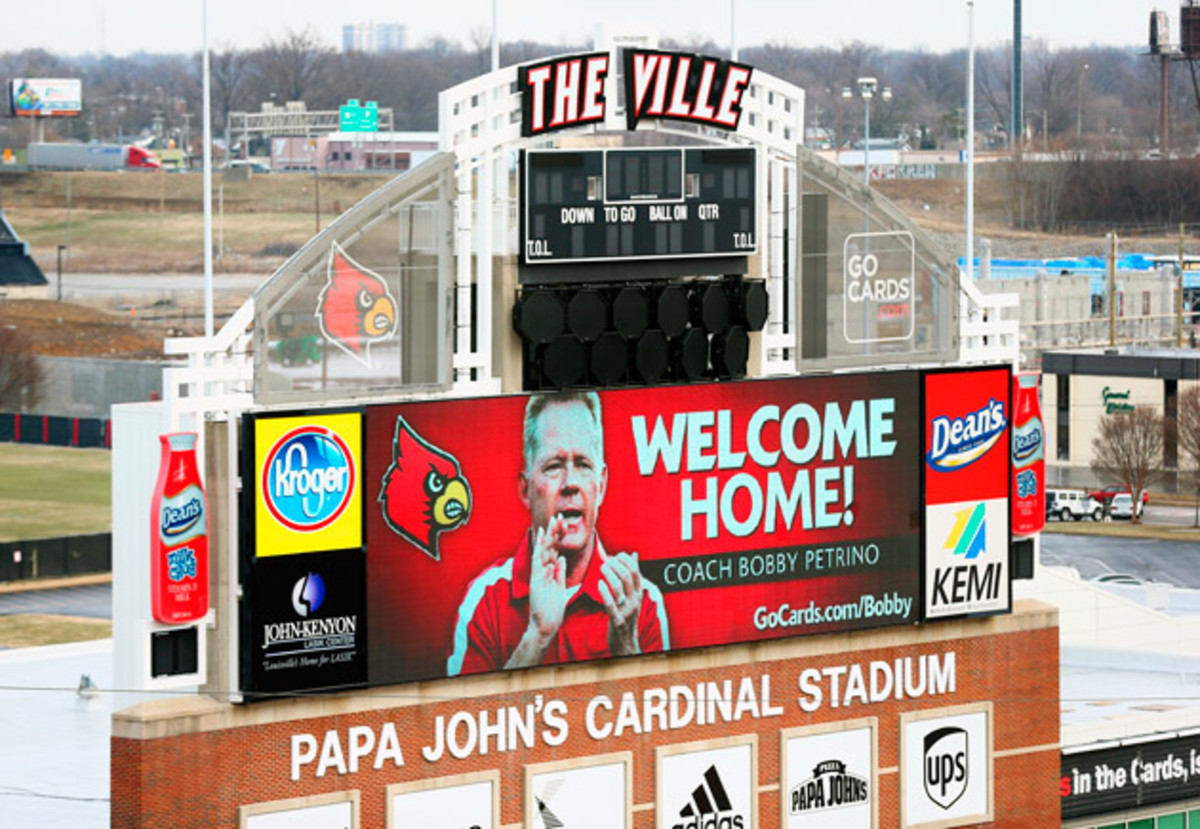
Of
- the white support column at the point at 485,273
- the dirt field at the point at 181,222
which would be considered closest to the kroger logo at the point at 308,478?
the white support column at the point at 485,273

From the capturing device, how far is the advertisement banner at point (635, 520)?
31219 mm

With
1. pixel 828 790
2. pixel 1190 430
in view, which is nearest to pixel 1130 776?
pixel 828 790

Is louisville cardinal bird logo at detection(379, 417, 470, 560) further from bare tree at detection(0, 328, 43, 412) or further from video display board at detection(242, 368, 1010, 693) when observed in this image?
bare tree at detection(0, 328, 43, 412)

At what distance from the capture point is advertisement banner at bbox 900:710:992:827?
36.4 metres

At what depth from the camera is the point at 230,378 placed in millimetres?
29625

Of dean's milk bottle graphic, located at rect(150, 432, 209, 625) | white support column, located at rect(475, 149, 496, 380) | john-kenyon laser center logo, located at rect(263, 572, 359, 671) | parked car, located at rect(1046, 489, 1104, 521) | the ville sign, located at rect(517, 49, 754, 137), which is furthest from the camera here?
parked car, located at rect(1046, 489, 1104, 521)

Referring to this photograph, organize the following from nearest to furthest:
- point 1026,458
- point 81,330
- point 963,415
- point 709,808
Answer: point 709,808
point 963,415
point 1026,458
point 81,330

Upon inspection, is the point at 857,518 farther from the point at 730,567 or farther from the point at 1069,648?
the point at 1069,648

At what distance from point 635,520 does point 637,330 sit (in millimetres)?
2526

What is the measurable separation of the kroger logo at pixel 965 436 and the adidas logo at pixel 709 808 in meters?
5.68

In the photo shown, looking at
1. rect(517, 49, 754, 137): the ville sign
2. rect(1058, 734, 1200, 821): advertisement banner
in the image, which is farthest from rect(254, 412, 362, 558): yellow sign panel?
rect(1058, 734, 1200, 821): advertisement banner

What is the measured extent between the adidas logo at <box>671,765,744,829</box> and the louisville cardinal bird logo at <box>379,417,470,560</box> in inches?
216

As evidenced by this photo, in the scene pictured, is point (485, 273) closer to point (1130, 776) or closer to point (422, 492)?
point (422, 492)

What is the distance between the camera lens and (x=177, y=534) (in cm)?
2908
